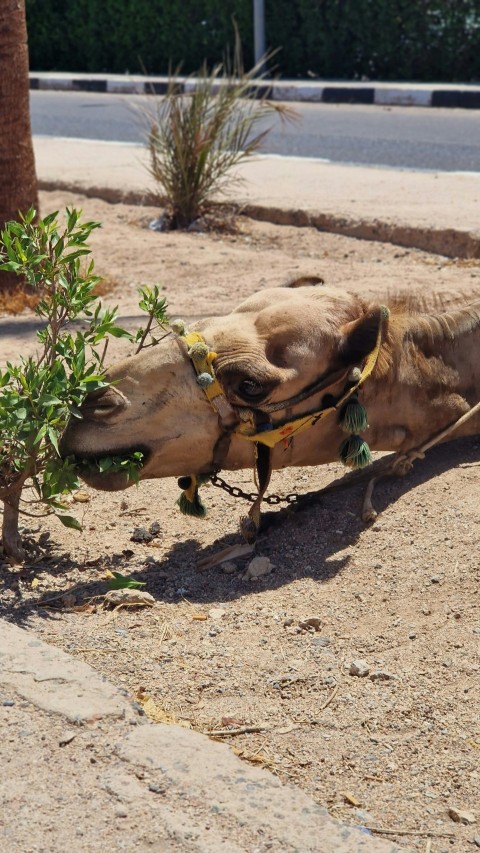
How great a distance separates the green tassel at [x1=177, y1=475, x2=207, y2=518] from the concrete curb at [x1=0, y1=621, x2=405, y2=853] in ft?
3.53

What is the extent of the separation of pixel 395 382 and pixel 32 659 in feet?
5.59

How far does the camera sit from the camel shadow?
4.21 metres

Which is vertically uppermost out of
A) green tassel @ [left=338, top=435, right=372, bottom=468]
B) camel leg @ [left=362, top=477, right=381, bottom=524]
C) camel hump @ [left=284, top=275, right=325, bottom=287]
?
camel hump @ [left=284, top=275, right=325, bottom=287]

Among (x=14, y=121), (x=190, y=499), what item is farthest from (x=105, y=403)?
(x=14, y=121)

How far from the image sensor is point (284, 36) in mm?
22891

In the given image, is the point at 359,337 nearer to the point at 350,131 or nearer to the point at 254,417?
the point at 254,417

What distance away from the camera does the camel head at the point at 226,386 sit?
3.99 metres

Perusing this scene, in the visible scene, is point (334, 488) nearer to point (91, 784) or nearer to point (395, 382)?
point (395, 382)

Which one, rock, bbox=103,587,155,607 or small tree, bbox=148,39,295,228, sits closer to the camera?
rock, bbox=103,587,155,607

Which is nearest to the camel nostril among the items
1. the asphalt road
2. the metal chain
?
the metal chain

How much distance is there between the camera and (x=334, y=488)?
183 inches

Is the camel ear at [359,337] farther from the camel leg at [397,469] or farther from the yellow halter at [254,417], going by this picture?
the camel leg at [397,469]

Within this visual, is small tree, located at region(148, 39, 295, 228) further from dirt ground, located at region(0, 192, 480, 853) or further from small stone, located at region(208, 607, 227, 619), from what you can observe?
small stone, located at region(208, 607, 227, 619)

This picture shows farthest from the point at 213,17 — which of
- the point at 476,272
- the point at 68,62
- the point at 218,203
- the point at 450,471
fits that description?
the point at 450,471
